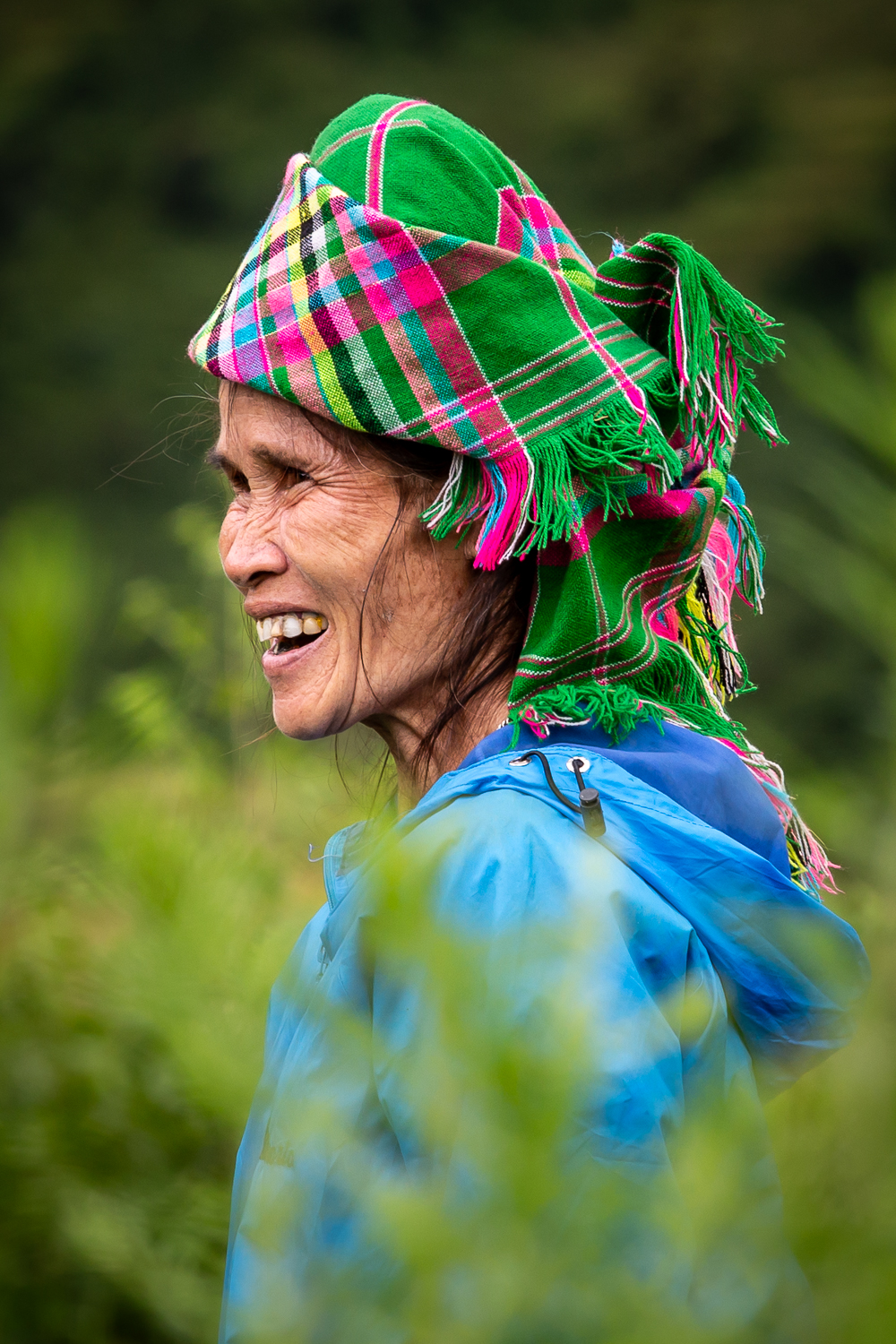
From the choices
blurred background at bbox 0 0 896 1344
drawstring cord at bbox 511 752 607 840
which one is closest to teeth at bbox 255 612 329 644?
blurred background at bbox 0 0 896 1344

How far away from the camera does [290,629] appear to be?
121 centimetres

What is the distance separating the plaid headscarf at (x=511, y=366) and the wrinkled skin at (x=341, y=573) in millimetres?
53

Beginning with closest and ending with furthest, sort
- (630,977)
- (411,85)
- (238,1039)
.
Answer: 1. (238,1039)
2. (630,977)
3. (411,85)

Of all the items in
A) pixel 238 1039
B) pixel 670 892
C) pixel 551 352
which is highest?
pixel 238 1039

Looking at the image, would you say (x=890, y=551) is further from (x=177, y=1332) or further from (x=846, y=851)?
(x=177, y=1332)

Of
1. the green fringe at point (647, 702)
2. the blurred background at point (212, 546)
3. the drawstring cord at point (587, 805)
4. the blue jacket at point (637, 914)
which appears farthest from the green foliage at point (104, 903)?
the green fringe at point (647, 702)

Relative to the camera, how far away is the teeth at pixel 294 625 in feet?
3.94

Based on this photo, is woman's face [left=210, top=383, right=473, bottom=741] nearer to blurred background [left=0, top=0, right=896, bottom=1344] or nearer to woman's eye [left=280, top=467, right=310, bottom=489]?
woman's eye [left=280, top=467, right=310, bottom=489]

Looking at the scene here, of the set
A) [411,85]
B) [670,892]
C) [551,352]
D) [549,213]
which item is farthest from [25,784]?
[411,85]

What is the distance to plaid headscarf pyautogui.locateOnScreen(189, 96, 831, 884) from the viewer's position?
108 cm

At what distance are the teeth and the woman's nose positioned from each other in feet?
0.15

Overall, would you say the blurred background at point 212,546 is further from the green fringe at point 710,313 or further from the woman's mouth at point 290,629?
the green fringe at point 710,313

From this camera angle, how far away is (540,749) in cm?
96

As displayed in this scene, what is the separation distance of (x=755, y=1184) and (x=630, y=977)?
0.53 m
